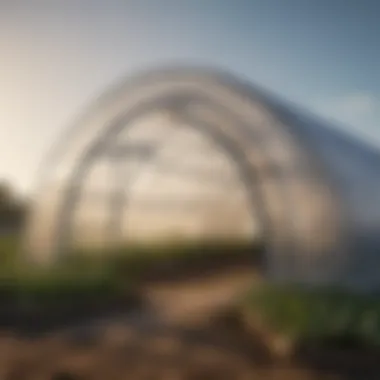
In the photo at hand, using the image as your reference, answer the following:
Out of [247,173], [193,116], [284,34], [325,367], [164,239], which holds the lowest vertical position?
[325,367]

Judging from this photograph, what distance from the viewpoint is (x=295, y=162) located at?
1935 millimetres

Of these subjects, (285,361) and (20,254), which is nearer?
(285,361)

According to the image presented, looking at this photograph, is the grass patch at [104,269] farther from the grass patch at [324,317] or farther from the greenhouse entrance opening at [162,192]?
the grass patch at [324,317]

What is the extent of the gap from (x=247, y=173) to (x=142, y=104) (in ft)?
1.38

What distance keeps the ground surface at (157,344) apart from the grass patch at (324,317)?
0.10m

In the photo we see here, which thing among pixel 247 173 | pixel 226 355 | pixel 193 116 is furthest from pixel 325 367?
pixel 193 116

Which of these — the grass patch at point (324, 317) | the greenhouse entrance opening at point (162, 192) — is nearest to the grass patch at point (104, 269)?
the greenhouse entrance opening at point (162, 192)

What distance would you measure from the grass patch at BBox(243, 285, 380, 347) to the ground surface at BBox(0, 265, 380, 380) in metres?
0.10

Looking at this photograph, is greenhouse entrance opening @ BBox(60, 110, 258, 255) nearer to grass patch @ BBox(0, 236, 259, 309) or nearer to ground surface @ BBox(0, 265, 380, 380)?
grass patch @ BBox(0, 236, 259, 309)

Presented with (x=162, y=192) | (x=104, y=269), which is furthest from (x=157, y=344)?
(x=162, y=192)

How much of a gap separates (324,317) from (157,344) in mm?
512

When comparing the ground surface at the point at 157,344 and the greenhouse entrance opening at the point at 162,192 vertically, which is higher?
the greenhouse entrance opening at the point at 162,192

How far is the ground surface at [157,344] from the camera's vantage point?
5.98 ft

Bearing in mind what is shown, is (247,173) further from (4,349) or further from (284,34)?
(4,349)
